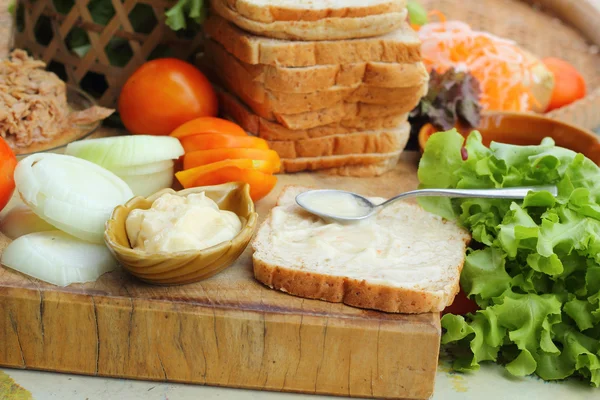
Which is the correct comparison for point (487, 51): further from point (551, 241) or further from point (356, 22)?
point (551, 241)

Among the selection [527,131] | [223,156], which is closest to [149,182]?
[223,156]

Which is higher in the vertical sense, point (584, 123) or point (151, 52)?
point (151, 52)

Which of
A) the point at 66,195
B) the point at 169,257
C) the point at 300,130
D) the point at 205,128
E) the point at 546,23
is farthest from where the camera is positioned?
the point at 546,23

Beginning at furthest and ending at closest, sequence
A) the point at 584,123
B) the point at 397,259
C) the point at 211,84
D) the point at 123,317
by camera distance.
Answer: the point at 584,123 → the point at 211,84 → the point at 397,259 → the point at 123,317

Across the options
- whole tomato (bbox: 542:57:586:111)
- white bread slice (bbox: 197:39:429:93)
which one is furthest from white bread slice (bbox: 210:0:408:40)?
whole tomato (bbox: 542:57:586:111)

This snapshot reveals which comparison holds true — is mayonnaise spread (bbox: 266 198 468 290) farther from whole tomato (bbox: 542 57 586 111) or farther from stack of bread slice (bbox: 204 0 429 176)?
whole tomato (bbox: 542 57 586 111)

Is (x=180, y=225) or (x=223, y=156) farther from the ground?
(x=180, y=225)

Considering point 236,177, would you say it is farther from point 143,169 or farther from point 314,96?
point 314,96

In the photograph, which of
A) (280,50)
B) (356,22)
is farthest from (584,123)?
(280,50)
